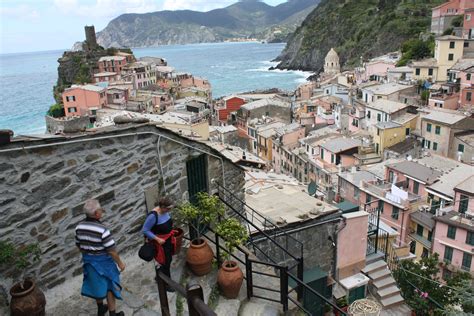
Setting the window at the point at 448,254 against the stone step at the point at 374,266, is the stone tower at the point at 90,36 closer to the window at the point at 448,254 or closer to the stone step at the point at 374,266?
the window at the point at 448,254

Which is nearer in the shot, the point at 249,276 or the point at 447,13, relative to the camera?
the point at 249,276

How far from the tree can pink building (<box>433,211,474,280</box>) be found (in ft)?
30.2

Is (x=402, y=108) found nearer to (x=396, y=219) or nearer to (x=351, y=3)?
(x=396, y=219)

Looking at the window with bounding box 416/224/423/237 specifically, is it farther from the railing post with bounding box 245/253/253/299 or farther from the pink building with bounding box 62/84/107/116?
the pink building with bounding box 62/84/107/116

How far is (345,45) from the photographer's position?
119750mm

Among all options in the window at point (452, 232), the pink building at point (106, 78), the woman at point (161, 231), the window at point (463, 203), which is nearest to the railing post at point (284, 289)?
the woman at point (161, 231)

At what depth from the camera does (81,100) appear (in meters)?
52.1

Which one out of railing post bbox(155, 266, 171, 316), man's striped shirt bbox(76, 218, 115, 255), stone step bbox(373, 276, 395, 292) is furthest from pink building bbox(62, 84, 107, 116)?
railing post bbox(155, 266, 171, 316)

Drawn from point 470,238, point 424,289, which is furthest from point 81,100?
point 424,289

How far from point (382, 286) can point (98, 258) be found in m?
9.38

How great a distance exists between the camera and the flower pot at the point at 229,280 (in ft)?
21.4

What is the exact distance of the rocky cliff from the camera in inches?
3858

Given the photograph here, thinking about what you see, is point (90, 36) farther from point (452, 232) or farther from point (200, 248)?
point (200, 248)

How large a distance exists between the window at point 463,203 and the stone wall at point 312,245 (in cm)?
2080
